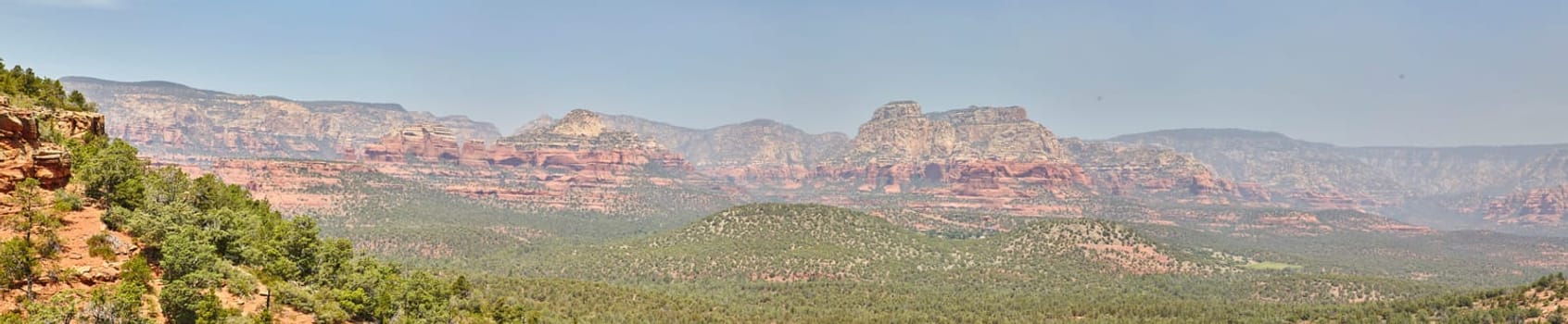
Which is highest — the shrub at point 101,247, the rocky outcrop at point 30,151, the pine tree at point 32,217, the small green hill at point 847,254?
the rocky outcrop at point 30,151

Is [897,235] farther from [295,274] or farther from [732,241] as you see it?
[295,274]

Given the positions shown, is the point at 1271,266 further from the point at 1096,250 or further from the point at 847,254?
the point at 847,254

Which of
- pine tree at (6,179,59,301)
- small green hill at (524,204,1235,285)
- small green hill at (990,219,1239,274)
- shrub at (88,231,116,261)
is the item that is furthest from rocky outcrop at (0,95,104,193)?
small green hill at (990,219,1239,274)

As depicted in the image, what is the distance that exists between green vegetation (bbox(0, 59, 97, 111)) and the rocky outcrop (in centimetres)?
391

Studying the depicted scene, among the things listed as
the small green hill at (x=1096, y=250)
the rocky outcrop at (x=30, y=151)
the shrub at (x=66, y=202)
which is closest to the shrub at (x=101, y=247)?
the shrub at (x=66, y=202)

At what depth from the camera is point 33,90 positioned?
5141 cm

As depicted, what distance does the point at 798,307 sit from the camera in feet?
301

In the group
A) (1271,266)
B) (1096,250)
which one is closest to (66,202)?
(1096,250)

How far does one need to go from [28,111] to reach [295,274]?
604 inches

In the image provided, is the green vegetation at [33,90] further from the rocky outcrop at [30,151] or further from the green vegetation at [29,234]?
the green vegetation at [29,234]

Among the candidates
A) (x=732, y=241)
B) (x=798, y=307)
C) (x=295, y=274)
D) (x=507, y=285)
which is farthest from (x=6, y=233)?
(x=732, y=241)

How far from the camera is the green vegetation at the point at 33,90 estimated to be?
45.4 meters

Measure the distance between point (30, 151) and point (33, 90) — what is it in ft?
69.6

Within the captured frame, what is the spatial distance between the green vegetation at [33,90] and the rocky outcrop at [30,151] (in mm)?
3905
